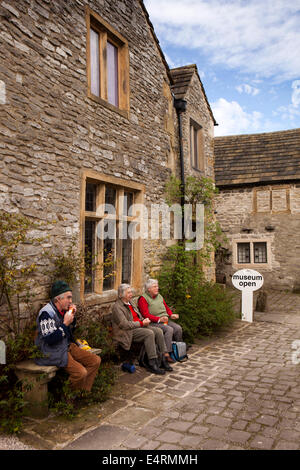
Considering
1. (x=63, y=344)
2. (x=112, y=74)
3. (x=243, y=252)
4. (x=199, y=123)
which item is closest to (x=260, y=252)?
(x=243, y=252)

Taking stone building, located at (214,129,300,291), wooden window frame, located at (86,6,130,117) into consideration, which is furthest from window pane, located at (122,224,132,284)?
stone building, located at (214,129,300,291)

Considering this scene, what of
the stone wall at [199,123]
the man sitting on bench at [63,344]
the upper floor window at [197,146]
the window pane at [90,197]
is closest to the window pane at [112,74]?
the window pane at [90,197]

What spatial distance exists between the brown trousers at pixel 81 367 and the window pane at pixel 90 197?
247 cm

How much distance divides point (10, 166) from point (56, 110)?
1.24 meters

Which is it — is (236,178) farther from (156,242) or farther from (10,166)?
(10,166)

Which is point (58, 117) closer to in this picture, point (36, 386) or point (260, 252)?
point (36, 386)

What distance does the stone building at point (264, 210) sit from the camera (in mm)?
14414

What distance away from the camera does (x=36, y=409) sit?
3.80 m

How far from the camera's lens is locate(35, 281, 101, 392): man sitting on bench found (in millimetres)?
3945

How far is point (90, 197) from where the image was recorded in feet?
20.2

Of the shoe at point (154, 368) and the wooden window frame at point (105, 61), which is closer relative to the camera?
the shoe at point (154, 368)

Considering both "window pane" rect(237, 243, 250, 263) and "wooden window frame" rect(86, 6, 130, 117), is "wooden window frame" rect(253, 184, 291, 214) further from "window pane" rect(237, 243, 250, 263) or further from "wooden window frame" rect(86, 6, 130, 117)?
"wooden window frame" rect(86, 6, 130, 117)

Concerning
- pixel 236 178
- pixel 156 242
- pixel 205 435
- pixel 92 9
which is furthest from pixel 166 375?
pixel 236 178

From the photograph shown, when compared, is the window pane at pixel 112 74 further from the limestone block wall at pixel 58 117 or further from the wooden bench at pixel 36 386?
the wooden bench at pixel 36 386
